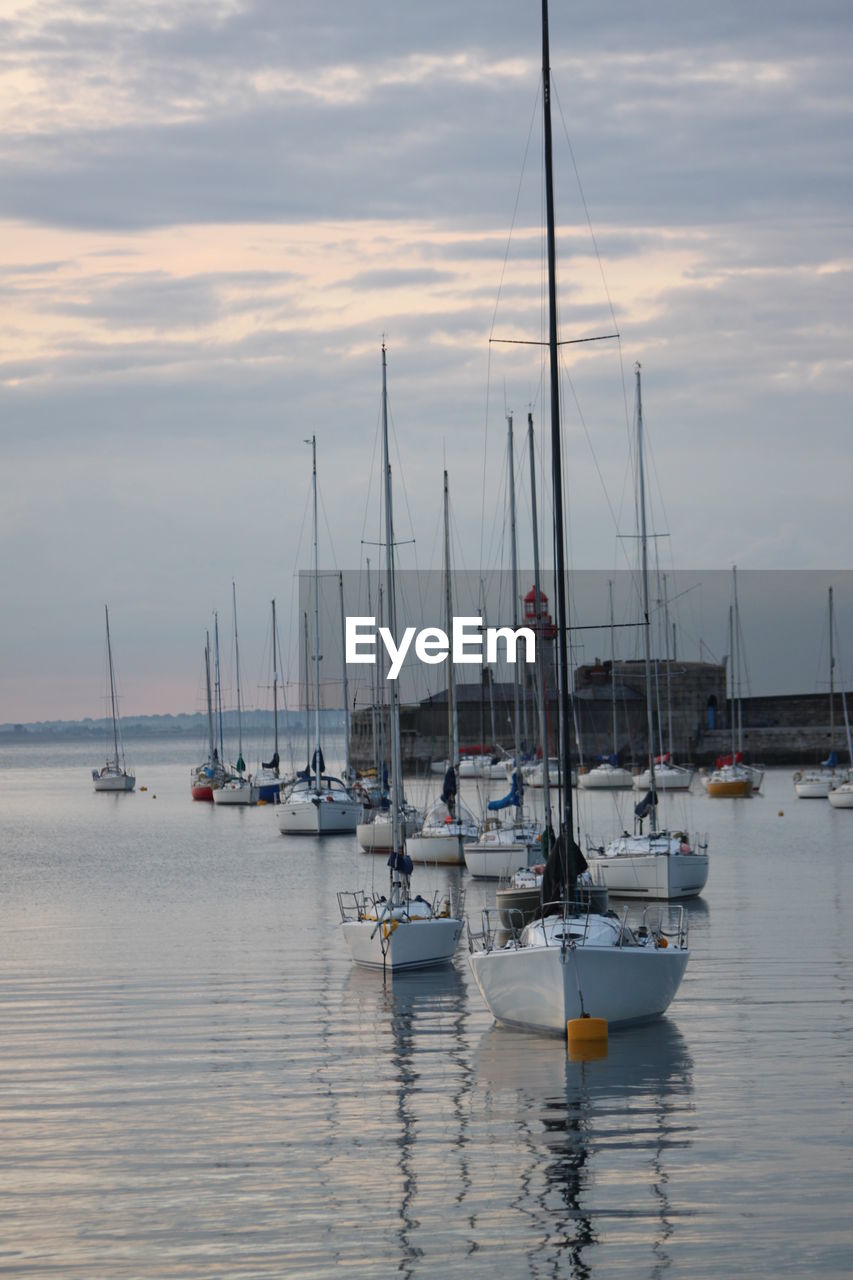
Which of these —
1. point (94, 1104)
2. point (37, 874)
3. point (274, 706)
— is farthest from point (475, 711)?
point (94, 1104)

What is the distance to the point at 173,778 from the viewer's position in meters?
145

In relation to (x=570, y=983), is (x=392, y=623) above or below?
above

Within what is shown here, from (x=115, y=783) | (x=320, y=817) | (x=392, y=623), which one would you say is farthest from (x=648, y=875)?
(x=115, y=783)

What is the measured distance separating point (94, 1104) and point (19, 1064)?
235 cm

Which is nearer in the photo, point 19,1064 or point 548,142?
point 19,1064

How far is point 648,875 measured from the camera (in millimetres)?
35469

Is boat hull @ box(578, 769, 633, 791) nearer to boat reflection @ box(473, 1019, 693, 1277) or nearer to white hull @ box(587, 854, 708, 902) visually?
white hull @ box(587, 854, 708, 902)

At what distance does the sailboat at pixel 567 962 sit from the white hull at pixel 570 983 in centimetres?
1

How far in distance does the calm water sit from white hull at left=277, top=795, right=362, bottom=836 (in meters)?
29.0

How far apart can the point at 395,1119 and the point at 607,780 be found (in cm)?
7721

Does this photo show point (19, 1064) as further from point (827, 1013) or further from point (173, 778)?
point (173, 778)

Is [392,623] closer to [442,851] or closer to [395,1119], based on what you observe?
[395,1119]

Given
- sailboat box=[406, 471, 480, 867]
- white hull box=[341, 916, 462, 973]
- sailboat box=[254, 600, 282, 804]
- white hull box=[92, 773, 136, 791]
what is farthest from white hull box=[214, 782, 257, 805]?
white hull box=[341, 916, 462, 973]

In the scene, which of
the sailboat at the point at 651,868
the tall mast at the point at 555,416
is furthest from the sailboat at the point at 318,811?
the tall mast at the point at 555,416
